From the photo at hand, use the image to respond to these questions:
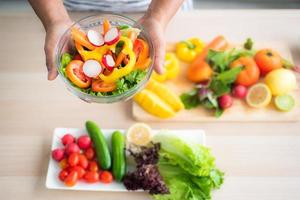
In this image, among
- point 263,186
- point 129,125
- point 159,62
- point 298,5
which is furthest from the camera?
point 298,5

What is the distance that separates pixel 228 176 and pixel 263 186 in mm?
111

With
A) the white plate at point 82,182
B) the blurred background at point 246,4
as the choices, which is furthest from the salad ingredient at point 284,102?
the blurred background at point 246,4

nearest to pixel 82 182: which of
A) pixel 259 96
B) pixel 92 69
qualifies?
pixel 92 69

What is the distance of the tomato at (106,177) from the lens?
133 centimetres

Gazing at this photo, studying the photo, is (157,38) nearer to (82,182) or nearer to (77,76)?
(77,76)

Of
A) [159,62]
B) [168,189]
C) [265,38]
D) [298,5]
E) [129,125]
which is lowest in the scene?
[168,189]

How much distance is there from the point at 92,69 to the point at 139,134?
0.40m

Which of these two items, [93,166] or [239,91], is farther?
[239,91]

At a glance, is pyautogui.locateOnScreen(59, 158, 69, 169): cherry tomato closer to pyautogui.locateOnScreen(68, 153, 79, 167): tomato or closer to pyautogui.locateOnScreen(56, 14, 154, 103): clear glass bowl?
pyautogui.locateOnScreen(68, 153, 79, 167): tomato

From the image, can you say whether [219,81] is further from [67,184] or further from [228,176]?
[67,184]

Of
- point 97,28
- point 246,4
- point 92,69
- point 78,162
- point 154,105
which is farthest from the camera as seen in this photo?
point 246,4

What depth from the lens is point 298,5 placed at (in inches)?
93.4

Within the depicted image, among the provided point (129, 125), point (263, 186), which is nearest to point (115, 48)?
point (129, 125)

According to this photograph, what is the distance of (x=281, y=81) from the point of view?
1.49m
